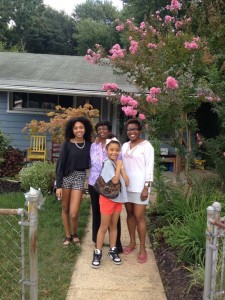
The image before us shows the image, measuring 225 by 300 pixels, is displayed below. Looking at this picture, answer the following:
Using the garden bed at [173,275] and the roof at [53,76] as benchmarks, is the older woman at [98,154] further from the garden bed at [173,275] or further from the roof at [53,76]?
the roof at [53,76]

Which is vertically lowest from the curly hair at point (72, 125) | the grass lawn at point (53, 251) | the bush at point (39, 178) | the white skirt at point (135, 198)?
the grass lawn at point (53, 251)

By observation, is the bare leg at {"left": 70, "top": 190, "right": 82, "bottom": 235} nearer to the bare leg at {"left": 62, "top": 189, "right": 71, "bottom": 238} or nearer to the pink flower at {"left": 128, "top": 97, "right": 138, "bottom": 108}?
the bare leg at {"left": 62, "top": 189, "right": 71, "bottom": 238}

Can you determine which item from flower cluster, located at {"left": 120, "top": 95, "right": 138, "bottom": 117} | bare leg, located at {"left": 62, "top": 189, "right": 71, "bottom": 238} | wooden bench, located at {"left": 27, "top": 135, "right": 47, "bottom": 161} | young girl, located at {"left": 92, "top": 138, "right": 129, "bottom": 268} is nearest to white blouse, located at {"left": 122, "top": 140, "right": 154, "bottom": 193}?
young girl, located at {"left": 92, "top": 138, "right": 129, "bottom": 268}

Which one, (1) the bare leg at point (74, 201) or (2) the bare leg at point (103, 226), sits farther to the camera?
(1) the bare leg at point (74, 201)

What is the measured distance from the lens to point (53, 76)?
1069cm

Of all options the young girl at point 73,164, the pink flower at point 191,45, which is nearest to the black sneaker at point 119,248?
the young girl at point 73,164

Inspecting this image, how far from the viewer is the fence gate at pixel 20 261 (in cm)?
→ 294

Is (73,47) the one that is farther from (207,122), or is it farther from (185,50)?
(185,50)

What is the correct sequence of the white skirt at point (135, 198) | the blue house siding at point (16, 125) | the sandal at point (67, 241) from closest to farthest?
the white skirt at point (135, 198), the sandal at point (67, 241), the blue house siding at point (16, 125)

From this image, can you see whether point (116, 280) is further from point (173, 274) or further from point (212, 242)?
point (212, 242)

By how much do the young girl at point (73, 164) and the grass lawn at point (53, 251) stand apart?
18.4 inches

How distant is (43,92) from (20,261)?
6937 millimetres

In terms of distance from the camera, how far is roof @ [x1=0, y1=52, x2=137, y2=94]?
980 cm

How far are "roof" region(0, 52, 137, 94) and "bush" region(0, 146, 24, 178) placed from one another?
188 centimetres
